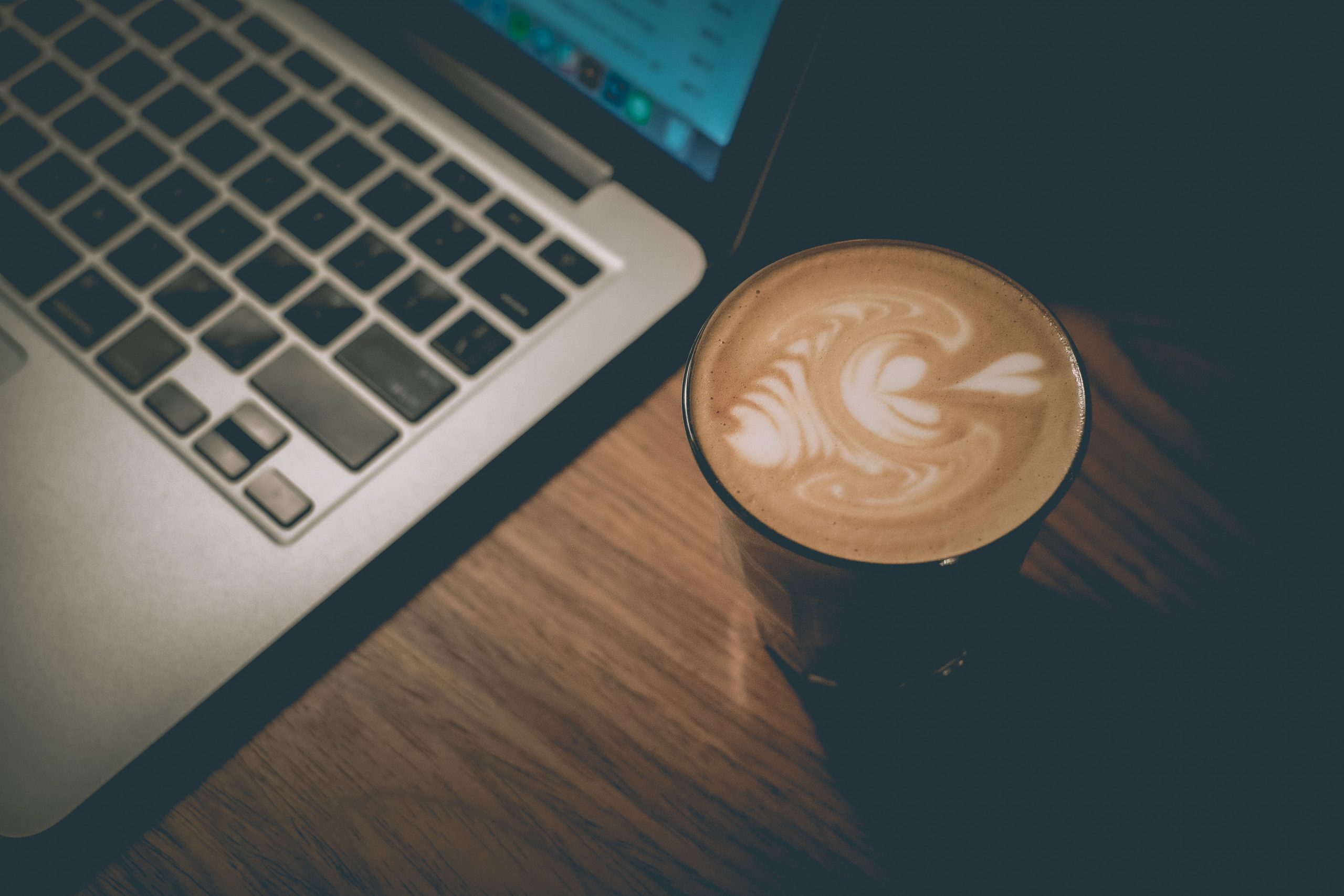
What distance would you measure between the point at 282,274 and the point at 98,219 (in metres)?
0.10

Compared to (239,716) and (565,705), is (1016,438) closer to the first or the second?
(565,705)

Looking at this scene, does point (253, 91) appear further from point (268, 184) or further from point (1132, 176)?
point (1132, 176)

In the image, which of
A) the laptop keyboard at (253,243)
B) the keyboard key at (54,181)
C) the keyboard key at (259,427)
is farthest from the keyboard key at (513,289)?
the keyboard key at (54,181)

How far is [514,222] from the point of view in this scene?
0.41 m

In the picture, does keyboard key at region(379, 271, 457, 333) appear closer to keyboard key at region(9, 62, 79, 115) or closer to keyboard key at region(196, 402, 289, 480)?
keyboard key at region(196, 402, 289, 480)

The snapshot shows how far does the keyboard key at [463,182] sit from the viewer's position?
42cm

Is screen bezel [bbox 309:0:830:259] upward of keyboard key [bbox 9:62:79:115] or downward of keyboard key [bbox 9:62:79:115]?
upward

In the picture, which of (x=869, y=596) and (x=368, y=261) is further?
(x=368, y=261)

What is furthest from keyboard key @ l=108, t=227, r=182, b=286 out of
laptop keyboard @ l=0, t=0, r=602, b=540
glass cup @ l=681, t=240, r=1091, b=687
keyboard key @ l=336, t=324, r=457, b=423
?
glass cup @ l=681, t=240, r=1091, b=687

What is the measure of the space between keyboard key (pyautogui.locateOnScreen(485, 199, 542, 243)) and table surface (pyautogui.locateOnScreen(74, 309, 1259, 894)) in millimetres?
113

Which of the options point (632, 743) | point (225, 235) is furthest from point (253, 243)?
point (632, 743)

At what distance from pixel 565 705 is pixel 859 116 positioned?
12.0 inches

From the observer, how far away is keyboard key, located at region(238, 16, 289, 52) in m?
0.46

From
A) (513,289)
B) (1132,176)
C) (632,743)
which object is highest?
(1132,176)
